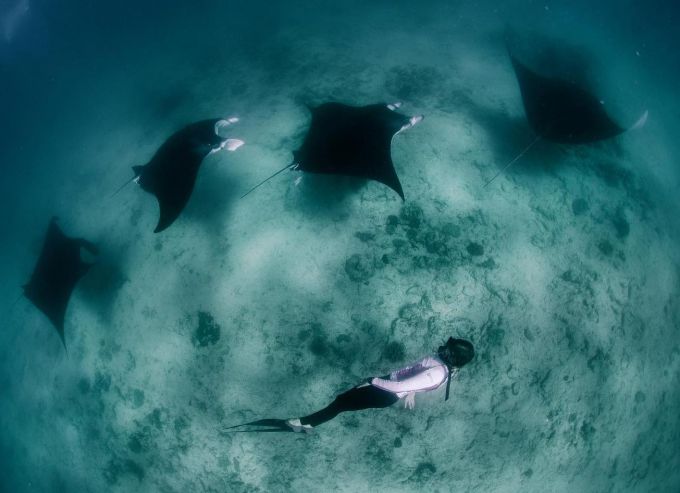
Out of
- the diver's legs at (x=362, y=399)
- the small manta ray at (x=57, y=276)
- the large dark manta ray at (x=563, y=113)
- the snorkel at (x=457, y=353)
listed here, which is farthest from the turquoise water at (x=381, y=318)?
the snorkel at (x=457, y=353)

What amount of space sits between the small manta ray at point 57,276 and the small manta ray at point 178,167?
1545mm

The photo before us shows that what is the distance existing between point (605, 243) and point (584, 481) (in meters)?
2.82

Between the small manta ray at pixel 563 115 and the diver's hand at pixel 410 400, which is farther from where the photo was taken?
the small manta ray at pixel 563 115

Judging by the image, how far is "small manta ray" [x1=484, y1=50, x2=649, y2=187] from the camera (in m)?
4.63

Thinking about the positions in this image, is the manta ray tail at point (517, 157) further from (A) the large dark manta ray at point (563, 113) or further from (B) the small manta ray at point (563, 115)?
(A) the large dark manta ray at point (563, 113)

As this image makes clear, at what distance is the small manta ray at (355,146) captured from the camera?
12.7ft

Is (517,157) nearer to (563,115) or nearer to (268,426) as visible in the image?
(563,115)

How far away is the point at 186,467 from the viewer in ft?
12.8

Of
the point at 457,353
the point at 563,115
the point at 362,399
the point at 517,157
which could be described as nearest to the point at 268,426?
the point at 362,399

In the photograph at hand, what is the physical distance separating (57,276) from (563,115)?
7557mm

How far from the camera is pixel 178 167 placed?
4.59 meters

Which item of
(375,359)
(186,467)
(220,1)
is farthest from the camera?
(220,1)

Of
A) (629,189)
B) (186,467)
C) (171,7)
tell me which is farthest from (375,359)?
(171,7)

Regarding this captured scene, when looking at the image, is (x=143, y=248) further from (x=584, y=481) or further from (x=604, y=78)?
(x=604, y=78)
